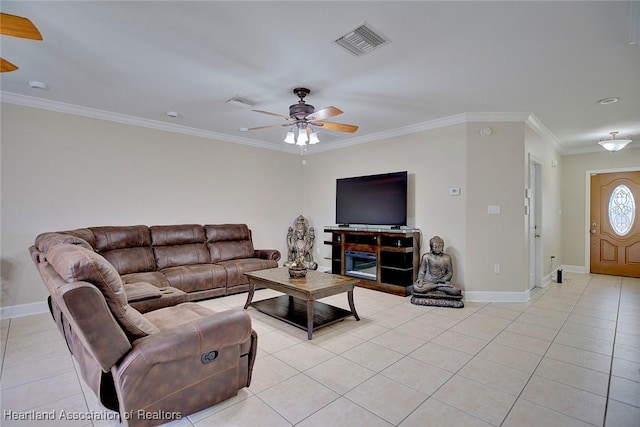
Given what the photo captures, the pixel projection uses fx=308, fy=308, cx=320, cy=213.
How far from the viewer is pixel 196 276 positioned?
4.21 metres

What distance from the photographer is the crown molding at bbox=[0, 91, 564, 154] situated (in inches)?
151

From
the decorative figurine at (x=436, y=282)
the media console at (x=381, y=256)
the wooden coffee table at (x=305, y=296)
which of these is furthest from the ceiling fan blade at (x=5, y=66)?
the decorative figurine at (x=436, y=282)

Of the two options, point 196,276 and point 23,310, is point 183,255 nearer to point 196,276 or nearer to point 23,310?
point 196,276

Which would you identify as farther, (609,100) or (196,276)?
(196,276)

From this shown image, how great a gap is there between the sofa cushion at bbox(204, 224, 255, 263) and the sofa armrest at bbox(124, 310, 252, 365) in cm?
313

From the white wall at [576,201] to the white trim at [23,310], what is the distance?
364 inches

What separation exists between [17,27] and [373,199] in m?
4.55

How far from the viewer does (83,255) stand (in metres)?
1.62

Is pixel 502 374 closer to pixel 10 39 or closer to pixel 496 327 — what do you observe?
pixel 496 327

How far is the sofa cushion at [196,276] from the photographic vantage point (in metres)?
4.07

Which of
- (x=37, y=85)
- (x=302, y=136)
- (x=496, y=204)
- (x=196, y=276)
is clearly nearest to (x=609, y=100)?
(x=496, y=204)

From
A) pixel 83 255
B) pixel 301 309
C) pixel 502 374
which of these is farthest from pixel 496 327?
pixel 83 255

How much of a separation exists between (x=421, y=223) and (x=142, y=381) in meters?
4.23

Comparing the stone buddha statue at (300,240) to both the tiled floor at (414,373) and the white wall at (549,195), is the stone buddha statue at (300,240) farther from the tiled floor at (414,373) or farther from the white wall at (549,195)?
the white wall at (549,195)
